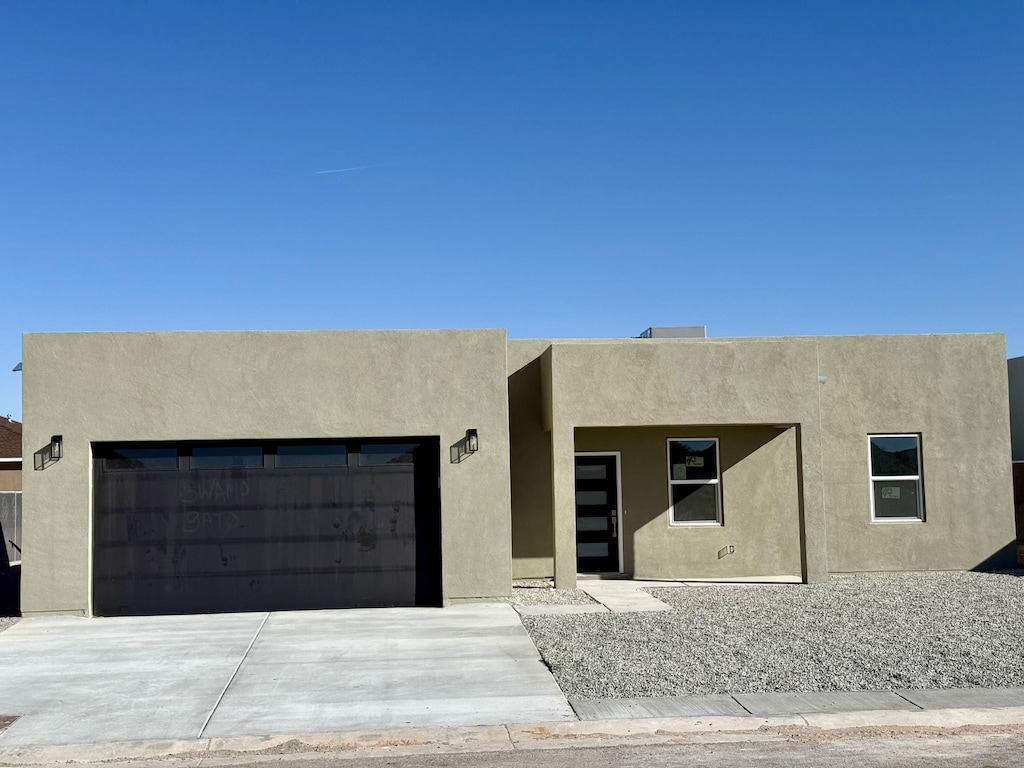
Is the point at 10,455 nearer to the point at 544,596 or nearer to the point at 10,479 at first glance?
the point at 10,479

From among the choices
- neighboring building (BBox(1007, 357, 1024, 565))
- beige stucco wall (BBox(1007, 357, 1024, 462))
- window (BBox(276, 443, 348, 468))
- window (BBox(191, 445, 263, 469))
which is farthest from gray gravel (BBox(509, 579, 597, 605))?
beige stucco wall (BBox(1007, 357, 1024, 462))

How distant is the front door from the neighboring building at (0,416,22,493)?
2258 centimetres

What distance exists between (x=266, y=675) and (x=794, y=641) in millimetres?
5554

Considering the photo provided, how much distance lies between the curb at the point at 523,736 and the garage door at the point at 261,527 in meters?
6.50

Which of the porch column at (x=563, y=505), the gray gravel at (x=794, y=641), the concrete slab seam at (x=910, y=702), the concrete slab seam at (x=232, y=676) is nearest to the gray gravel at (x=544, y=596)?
the porch column at (x=563, y=505)

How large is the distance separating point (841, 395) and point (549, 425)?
17.5 feet

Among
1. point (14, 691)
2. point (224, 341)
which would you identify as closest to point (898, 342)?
point (224, 341)

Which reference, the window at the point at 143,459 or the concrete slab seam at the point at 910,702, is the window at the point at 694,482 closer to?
the window at the point at 143,459

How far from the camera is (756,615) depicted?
1288cm

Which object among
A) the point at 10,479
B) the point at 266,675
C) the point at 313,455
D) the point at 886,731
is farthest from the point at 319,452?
the point at 10,479

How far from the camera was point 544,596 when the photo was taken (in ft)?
48.2

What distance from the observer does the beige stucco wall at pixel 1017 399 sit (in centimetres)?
2271

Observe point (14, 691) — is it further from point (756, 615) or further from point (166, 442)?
point (756, 615)

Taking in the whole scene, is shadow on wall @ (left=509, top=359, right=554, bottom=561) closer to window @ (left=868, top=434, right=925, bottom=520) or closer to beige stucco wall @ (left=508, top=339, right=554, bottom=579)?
beige stucco wall @ (left=508, top=339, right=554, bottom=579)
